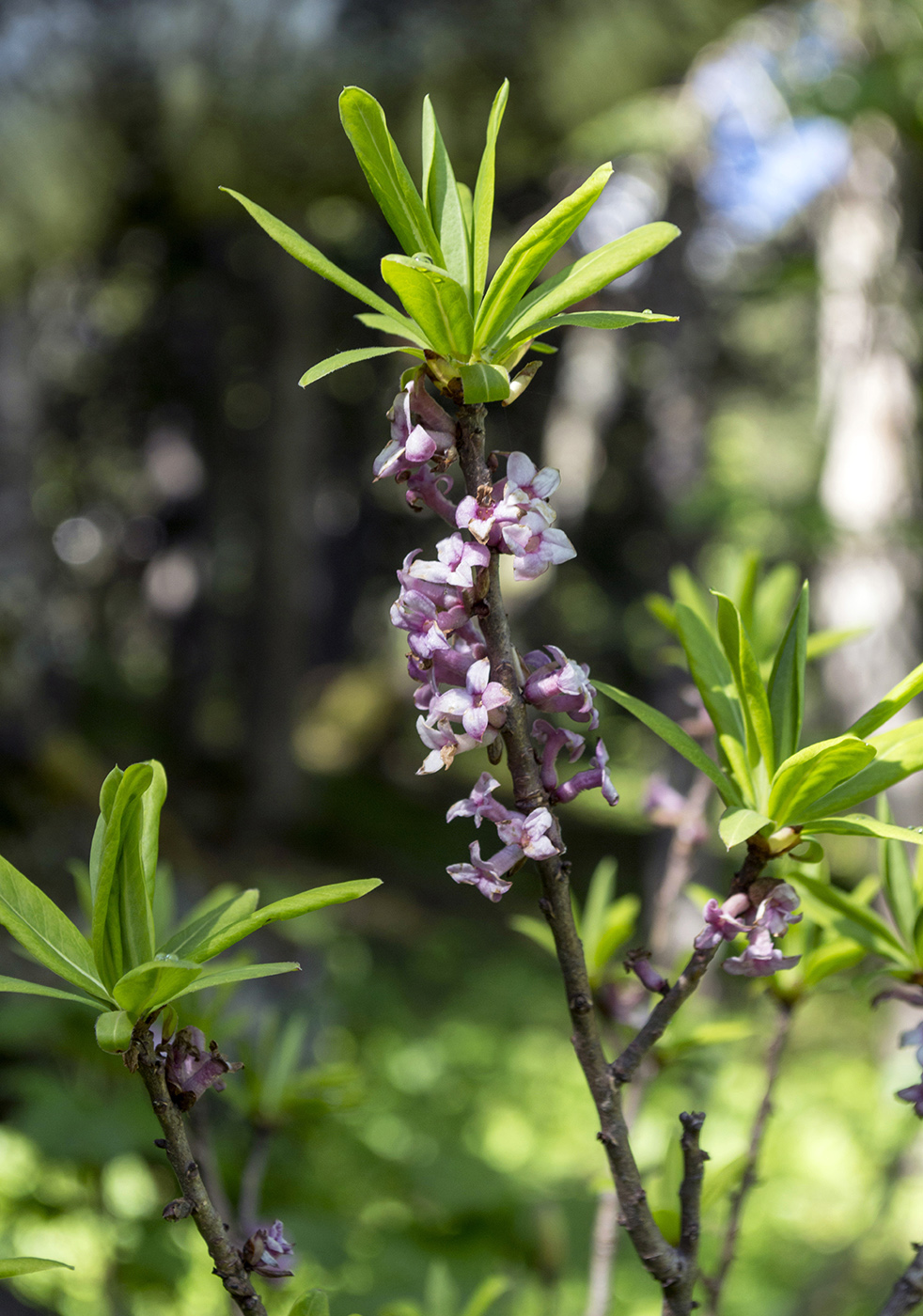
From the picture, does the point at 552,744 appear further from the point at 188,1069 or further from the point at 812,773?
the point at 188,1069

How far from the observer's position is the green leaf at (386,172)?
1.69 ft

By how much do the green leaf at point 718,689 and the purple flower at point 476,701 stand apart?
0.18m

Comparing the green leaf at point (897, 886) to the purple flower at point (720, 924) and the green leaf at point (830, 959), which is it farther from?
the purple flower at point (720, 924)

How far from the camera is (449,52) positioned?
4.06 m

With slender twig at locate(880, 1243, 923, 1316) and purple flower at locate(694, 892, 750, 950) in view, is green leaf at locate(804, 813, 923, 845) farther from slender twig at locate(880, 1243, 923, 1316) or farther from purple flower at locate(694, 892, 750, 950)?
slender twig at locate(880, 1243, 923, 1316)

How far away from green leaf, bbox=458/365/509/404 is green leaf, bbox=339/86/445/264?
11 cm

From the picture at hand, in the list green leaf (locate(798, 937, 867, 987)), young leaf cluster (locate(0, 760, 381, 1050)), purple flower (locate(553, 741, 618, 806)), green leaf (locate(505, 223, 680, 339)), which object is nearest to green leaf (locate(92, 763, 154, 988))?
young leaf cluster (locate(0, 760, 381, 1050))

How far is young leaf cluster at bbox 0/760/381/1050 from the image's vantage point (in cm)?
52

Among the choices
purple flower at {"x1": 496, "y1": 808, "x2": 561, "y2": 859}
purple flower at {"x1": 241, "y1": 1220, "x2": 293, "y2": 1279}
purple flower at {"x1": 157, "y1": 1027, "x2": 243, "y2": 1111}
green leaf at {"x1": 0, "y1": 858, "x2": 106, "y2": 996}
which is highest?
purple flower at {"x1": 496, "y1": 808, "x2": 561, "y2": 859}

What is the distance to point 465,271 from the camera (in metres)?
0.56

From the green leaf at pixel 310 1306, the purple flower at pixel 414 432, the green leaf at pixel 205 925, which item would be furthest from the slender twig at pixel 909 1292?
the purple flower at pixel 414 432

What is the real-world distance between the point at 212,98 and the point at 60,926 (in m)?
4.51

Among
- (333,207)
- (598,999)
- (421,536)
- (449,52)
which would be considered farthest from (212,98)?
(421,536)

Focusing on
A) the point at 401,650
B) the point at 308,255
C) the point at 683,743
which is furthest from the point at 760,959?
the point at 401,650
